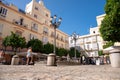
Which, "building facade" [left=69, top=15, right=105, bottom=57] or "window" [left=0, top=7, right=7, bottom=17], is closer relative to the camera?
"window" [left=0, top=7, right=7, bottom=17]

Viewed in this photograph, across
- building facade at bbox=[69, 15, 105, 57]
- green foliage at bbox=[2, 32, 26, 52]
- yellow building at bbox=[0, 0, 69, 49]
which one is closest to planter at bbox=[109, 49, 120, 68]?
green foliage at bbox=[2, 32, 26, 52]

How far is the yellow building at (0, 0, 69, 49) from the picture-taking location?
23.1m

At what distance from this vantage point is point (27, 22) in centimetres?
2773

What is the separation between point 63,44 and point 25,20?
648 inches

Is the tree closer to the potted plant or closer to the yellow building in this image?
the potted plant

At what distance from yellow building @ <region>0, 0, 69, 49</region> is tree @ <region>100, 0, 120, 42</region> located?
1832cm

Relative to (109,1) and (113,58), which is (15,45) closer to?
(109,1)

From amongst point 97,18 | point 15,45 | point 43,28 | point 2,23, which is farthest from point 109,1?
point 97,18

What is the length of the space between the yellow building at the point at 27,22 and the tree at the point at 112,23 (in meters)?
18.3

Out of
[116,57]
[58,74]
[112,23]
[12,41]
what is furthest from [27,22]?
[58,74]

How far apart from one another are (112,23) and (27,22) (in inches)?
805

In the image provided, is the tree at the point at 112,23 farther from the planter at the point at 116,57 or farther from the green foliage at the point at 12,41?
the green foliage at the point at 12,41

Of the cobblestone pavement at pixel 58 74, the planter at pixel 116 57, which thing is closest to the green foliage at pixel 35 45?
the planter at pixel 116 57

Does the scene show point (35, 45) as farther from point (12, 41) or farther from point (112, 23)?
point (112, 23)
